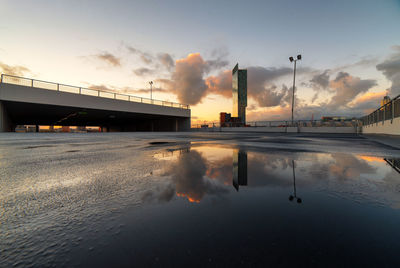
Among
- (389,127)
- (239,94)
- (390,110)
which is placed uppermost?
(239,94)

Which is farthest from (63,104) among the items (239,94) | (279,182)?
(239,94)

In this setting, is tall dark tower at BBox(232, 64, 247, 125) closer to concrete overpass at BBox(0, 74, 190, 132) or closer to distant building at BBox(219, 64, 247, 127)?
distant building at BBox(219, 64, 247, 127)

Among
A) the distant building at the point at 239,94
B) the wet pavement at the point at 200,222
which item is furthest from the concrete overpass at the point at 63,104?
the distant building at the point at 239,94

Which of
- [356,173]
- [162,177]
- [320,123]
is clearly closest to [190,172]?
[162,177]

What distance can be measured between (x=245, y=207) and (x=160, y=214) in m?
0.86

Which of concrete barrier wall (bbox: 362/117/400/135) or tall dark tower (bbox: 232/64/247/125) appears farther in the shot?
tall dark tower (bbox: 232/64/247/125)

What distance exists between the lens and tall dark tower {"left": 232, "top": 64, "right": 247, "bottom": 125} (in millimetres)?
157250

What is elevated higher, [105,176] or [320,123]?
[320,123]

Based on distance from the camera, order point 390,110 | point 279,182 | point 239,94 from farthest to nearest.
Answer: point 239,94 < point 390,110 < point 279,182

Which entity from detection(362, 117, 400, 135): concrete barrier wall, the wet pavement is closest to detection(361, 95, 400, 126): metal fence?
detection(362, 117, 400, 135): concrete barrier wall

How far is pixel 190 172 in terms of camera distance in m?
3.19

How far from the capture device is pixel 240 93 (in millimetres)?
159625

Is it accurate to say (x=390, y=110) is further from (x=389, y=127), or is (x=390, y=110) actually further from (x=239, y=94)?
(x=239, y=94)

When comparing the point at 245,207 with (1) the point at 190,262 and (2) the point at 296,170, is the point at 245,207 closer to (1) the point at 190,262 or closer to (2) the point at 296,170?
(1) the point at 190,262
